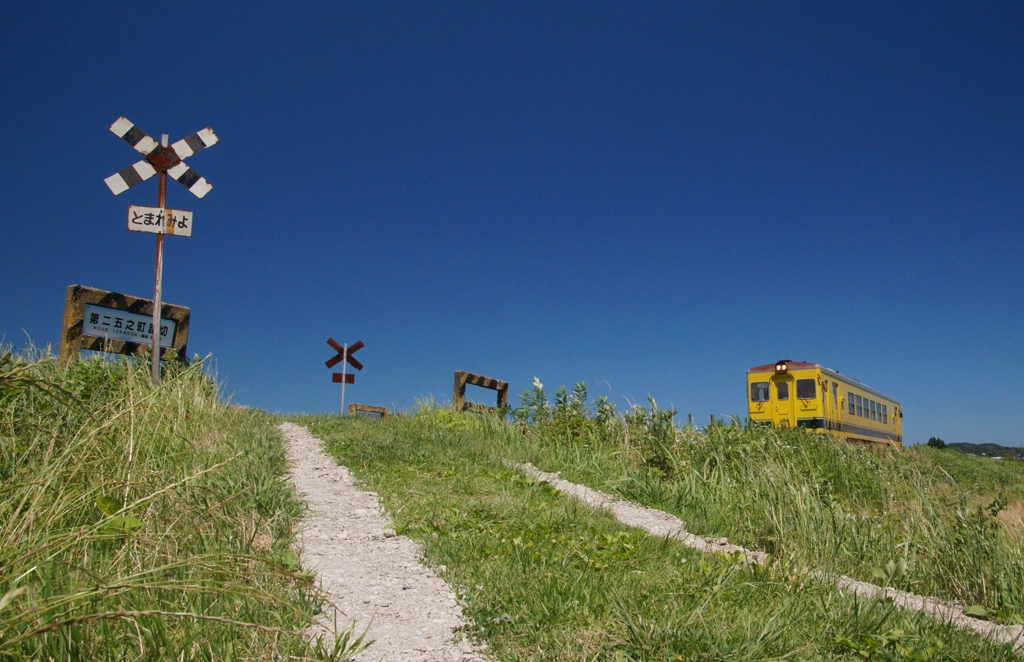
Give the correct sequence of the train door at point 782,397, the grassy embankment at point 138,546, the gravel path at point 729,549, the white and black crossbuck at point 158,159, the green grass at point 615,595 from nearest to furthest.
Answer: the grassy embankment at point 138,546, the green grass at point 615,595, the gravel path at point 729,549, the white and black crossbuck at point 158,159, the train door at point 782,397

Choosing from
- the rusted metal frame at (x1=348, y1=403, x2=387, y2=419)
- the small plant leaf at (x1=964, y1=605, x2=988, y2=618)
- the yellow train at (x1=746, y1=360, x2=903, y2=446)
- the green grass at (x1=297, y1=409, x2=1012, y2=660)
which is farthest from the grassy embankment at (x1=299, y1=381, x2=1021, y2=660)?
the yellow train at (x1=746, y1=360, x2=903, y2=446)

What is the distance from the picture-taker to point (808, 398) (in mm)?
19219

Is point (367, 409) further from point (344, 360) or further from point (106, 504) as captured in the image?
point (106, 504)

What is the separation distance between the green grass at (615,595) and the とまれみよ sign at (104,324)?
252 inches

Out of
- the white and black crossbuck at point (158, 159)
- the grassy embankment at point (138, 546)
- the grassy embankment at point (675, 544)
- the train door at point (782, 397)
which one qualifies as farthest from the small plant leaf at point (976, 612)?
the train door at point (782, 397)

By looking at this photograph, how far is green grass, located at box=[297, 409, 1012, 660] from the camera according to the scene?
133 inches

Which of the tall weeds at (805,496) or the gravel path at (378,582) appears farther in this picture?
the tall weeds at (805,496)

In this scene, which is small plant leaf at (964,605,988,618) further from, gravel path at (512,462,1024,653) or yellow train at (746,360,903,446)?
yellow train at (746,360,903,446)

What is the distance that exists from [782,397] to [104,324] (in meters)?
17.6

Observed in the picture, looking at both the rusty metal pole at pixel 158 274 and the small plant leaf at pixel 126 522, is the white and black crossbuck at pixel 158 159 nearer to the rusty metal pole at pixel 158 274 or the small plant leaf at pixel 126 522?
the rusty metal pole at pixel 158 274

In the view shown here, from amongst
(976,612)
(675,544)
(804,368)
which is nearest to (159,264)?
(675,544)

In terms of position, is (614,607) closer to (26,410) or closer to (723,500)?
(723,500)

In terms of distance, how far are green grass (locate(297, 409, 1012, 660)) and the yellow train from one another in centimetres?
1422

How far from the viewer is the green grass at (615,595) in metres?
3.38
